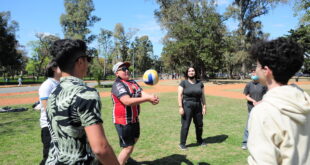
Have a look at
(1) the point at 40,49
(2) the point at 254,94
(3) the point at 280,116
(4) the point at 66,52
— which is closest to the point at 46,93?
(4) the point at 66,52

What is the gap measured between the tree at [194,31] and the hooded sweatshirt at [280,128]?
34.6m

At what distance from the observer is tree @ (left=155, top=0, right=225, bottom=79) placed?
3638 cm

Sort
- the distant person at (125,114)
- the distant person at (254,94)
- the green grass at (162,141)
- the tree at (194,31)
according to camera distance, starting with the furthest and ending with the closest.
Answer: the tree at (194,31)
the distant person at (254,94)
the green grass at (162,141)
the distant person at (125,114)

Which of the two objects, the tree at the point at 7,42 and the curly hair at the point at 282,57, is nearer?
the curly hair at the point at 282,57

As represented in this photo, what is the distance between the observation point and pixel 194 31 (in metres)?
36.8

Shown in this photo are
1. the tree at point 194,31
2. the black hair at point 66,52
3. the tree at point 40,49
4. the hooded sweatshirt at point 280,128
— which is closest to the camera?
the hooded sweatshirt at point 280,128

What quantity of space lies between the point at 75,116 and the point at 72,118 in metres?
0.04

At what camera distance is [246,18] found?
43.9 metres

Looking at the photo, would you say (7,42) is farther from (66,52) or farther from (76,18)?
(66,52)

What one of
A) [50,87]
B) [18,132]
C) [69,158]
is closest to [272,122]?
[69,158]

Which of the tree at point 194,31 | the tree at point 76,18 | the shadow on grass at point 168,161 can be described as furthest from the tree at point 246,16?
the shadow on grass at point 168,161

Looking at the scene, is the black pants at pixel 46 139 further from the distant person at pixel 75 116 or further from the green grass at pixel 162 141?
the green grass at pixel 162 141

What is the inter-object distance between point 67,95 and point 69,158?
540 mm

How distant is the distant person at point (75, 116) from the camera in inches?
75.3
